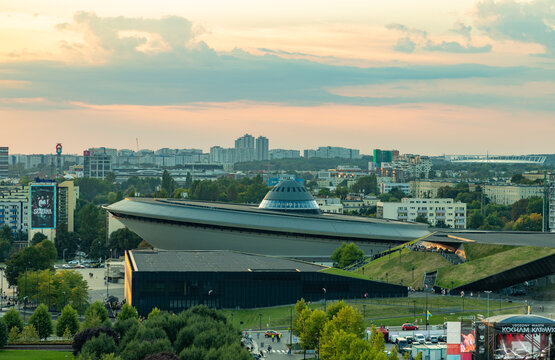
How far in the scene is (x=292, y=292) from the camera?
90812 millimetres

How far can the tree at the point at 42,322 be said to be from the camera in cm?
7550

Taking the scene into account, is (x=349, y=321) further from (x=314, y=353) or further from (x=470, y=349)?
(x=470, y=349)

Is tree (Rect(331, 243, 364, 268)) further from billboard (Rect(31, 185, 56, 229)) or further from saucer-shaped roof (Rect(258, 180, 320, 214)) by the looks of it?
billboard (Rect(31, 185, 56, 229))

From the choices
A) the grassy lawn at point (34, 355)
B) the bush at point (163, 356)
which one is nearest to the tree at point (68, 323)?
the grassy lawn at point (34, 355)

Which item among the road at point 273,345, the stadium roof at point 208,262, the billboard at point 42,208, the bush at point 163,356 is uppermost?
the billboard at point 42,208

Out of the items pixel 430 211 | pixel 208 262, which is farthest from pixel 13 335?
pixel 430 211

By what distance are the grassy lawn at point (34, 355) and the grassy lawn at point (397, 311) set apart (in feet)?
63.6

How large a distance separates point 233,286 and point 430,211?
105408 mm

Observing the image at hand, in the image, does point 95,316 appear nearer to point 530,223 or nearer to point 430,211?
point 530,223

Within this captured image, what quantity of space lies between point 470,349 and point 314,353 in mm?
23347

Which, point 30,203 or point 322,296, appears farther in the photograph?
point 30,203

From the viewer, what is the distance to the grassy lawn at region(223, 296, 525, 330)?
80250mm

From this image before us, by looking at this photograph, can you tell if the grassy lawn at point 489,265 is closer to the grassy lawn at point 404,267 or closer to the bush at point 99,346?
the grassy lawn at point 404,267

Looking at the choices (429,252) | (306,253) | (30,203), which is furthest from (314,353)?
(30,203)
